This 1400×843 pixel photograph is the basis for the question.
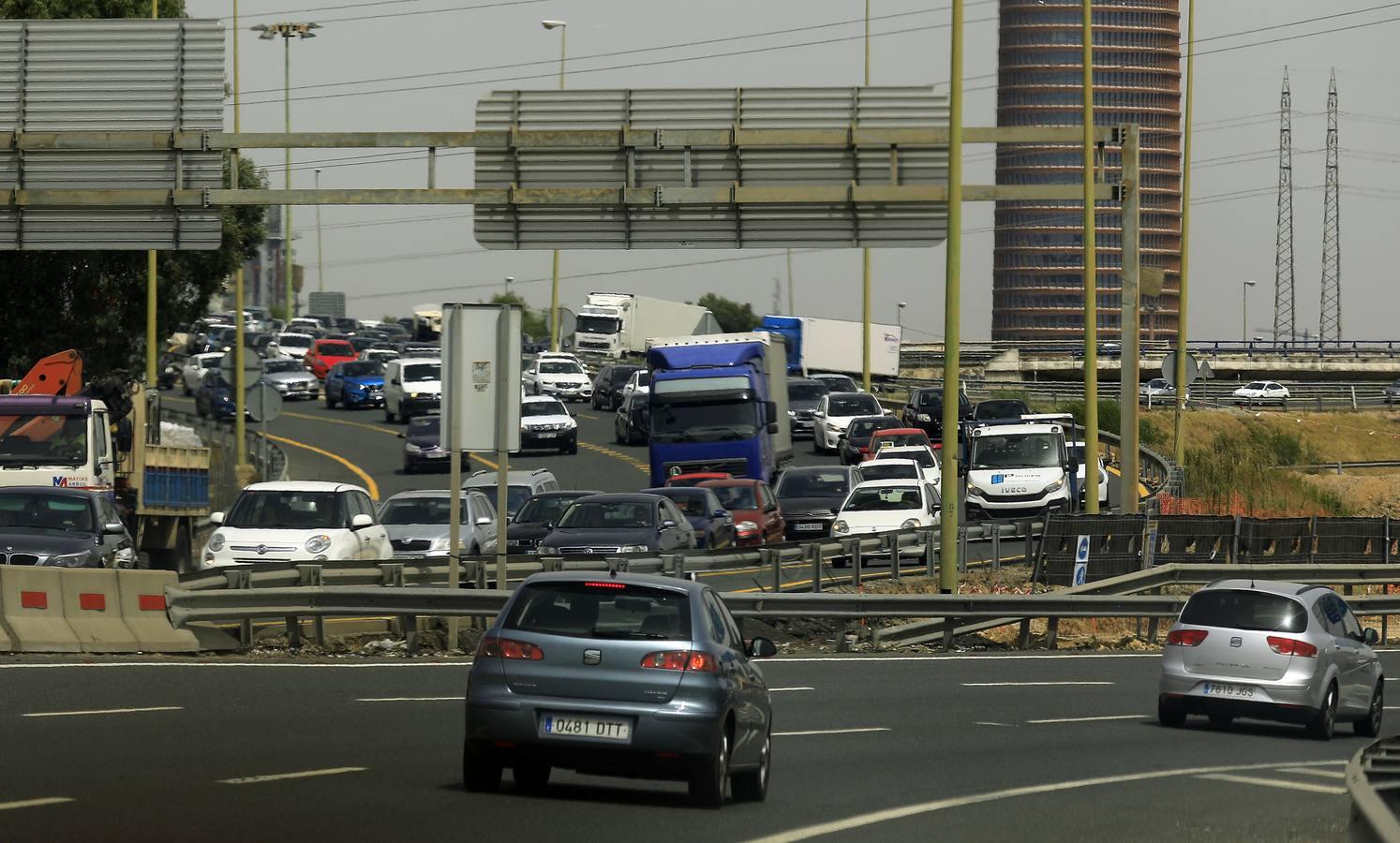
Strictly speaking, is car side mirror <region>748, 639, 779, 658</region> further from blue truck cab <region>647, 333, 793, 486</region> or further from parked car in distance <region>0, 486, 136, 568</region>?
blue truck cab <region>647, 333, 793, 486</region>

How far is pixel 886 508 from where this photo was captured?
39.2 metres

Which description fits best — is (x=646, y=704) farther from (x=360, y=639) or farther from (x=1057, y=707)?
(x=360, y=639)

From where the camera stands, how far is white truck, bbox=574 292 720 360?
9256 cm

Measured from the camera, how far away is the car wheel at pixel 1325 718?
61.6 feet

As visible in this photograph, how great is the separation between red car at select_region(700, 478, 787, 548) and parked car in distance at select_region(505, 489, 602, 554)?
364cm

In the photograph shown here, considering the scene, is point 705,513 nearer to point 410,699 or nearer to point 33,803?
point 410,699

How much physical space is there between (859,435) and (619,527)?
29.9m

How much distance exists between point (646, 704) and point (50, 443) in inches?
690

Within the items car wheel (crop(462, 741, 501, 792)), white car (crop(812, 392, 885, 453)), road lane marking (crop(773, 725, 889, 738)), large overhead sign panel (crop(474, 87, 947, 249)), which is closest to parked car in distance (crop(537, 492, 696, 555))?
large overhead sign panel (crop(474, 87, 947, 249))

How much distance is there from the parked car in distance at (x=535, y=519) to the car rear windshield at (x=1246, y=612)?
13.6 metres

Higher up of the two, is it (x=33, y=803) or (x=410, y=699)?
(x=33, y=803)

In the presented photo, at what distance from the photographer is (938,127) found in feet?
89.2

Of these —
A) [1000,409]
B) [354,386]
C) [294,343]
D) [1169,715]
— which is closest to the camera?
[1169,715]

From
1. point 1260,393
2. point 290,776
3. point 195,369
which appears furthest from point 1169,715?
point 1260,393
